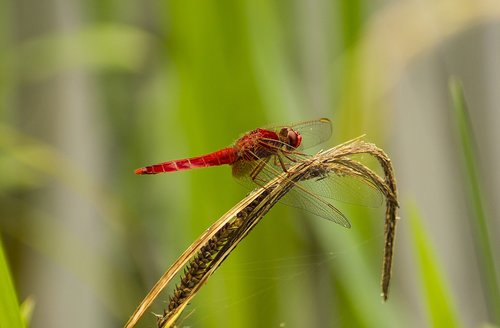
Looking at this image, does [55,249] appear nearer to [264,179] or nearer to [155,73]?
[155,73]

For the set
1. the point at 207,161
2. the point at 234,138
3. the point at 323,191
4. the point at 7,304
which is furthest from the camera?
the point at 234,138

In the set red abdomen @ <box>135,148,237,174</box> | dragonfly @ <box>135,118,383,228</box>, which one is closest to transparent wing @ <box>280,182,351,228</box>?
dragonfly @ <box>135,118,383,228</box>

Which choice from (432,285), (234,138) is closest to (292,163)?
(432,285)

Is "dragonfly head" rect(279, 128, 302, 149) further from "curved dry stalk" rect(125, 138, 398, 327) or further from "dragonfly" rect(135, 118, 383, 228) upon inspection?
"curved dry stalk" rect(125, 138, 398, 327)

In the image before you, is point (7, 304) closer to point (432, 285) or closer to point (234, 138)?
point (432, 285)

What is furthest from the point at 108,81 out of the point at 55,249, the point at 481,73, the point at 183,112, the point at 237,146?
the point at 237,146

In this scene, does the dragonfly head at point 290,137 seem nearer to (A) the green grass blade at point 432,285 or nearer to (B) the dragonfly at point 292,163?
(B) the dragonfly at point 292,163
